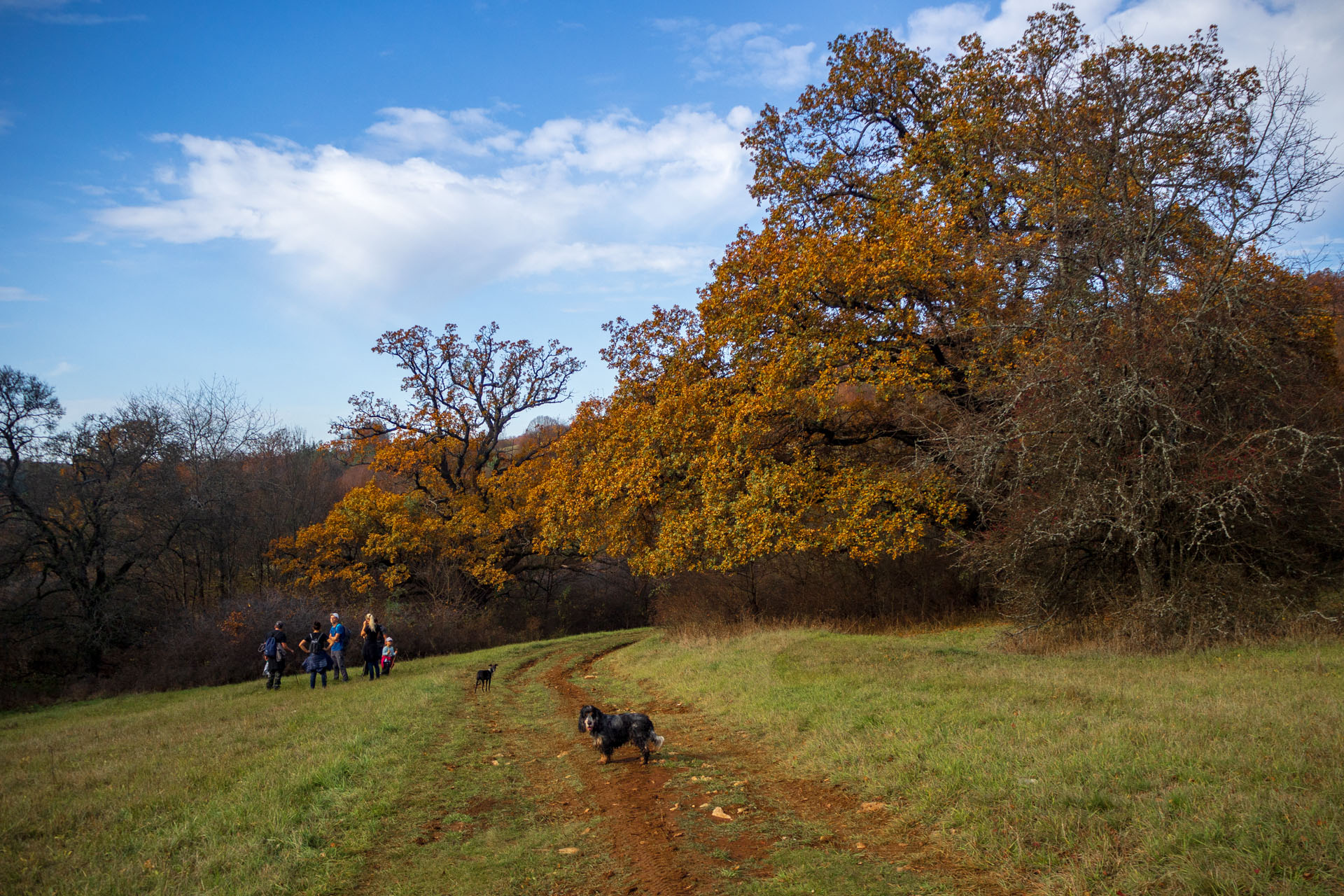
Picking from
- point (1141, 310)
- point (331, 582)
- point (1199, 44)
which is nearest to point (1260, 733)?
point (1141, 310)

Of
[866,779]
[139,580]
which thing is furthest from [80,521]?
[866,779]

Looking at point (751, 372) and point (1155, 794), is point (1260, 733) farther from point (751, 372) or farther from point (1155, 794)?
point (751, 372)

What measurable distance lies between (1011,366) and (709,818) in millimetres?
12454

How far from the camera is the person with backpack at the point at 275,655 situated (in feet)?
58.0

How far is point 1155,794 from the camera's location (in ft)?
16.8

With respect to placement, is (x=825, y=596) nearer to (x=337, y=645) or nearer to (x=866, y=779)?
(x=337, y=645)

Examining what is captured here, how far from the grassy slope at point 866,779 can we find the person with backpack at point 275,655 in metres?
5.28

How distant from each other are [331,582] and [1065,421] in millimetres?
32922

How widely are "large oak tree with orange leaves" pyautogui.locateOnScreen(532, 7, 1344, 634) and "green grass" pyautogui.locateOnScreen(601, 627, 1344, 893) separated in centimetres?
251

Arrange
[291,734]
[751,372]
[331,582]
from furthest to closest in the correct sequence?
[331,582] → [751,372] → [291,734]

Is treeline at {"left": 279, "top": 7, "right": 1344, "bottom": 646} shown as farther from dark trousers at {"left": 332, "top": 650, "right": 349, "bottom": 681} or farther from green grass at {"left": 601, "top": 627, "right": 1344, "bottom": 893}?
dark trousers at {"left": 332, "top": 650, "right": 349, "bottom": 681}

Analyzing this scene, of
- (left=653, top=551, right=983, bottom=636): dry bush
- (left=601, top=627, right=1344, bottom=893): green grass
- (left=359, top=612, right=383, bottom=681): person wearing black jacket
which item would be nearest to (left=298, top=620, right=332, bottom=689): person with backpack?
(left=359, top=612, right=383, bottom=681): person wearing black jacket

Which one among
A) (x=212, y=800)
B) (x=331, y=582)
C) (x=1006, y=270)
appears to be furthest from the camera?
(x=331, y=582)

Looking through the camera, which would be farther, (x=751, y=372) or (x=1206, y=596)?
(x=751, y=372)
